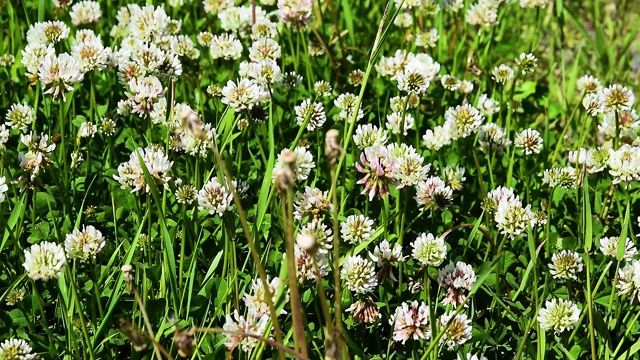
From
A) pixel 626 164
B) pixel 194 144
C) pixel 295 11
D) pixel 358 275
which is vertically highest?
pixel 295 11

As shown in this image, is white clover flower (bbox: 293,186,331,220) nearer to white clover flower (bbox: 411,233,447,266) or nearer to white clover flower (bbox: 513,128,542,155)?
white clover flower (bbox: 411,233,447,266)

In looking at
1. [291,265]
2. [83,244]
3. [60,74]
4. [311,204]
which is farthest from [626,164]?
[60,74]

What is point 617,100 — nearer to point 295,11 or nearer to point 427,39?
point 427,39

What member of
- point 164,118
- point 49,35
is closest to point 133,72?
point 164,118

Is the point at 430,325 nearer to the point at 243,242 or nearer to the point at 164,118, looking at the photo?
the point at 243,242

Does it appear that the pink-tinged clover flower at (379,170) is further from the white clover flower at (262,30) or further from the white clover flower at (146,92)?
the white clover flower at (262,30)

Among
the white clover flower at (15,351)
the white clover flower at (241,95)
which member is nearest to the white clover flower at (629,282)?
the white clover flower at (241,95)

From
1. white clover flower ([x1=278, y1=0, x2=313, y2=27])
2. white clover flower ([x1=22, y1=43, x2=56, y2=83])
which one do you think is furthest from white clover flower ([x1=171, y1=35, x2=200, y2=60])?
white clover flower ([x1=22, y1=43, x2=56, y2=83])
